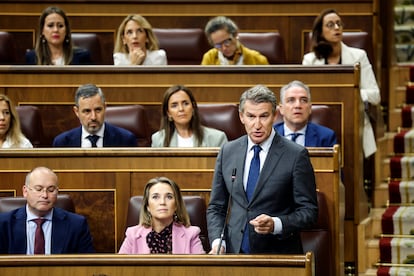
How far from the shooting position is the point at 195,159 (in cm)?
404

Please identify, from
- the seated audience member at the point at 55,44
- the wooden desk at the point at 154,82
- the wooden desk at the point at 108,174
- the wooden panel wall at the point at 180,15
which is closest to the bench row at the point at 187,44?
the wooden panel wall at the point at 180,15

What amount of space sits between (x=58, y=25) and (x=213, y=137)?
1.15 meters

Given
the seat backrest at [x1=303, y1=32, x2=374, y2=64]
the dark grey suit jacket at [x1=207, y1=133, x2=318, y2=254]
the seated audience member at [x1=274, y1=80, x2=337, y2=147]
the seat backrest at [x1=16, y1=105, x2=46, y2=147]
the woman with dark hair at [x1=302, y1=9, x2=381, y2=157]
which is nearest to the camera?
the dark grey suit jacket at [x1=207, y1=133, x2=318, y2=254]

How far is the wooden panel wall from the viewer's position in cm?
568

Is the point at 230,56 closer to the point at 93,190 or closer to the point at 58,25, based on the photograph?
the point at 58,25

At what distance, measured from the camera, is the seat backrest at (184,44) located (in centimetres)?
548

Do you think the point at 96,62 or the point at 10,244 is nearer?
the point at 10,244

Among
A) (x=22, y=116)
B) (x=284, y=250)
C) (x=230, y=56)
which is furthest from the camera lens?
(x=230, y=56)

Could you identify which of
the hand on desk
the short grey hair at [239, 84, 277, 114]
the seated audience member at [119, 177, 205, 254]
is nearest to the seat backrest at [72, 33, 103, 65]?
the seated audience member at [119, 177, 205, 254]

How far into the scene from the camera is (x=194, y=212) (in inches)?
151

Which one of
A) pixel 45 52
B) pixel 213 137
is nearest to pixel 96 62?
pixel 45 52

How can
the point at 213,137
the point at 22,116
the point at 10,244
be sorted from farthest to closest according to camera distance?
1. the point at 22,116
2. the point at 213,137
3. the point at 10,244

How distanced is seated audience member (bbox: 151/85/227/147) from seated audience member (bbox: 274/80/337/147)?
0.25 metres

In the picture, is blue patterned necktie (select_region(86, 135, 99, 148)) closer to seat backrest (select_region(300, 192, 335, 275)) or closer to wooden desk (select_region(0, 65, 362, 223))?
wooden desk (select_region(0, 65, 362, 223))
